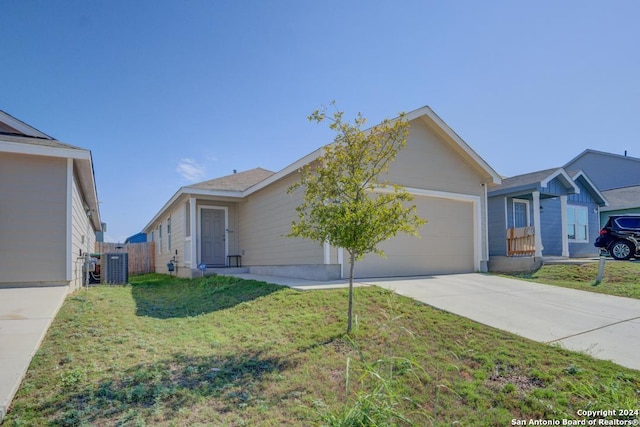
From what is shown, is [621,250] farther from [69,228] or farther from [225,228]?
[69,228]

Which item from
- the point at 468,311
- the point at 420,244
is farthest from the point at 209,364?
the point at 420,244

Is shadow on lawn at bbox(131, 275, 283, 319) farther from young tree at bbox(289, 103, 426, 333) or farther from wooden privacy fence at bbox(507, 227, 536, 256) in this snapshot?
wooden privacy fence at bbox(507, 227, 536, 256)

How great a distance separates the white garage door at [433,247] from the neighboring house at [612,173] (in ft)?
43.9

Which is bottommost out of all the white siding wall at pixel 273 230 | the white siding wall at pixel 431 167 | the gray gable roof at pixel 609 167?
the white siding wall at pixel 273 230

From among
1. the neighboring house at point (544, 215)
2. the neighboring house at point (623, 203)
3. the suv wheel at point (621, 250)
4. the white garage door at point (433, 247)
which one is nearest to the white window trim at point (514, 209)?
the neighboring house at point (544, 215)

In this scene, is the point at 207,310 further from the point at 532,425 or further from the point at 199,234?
the point at 199,234

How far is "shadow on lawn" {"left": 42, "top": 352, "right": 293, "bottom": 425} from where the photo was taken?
2805 millimetres

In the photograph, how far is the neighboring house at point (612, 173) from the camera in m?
19.8

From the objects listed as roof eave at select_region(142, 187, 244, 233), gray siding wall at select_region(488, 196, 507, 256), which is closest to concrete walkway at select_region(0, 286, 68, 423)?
roof eave at select_region(142, 187, 244, 233)

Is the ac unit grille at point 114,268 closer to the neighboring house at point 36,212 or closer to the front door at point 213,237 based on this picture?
the front door at point 213,237

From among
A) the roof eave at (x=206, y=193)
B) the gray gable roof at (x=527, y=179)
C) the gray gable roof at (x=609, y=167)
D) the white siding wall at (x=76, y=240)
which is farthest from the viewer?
the gray gable roof at (x=609, y=167)

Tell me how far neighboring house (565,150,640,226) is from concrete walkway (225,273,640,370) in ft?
51.6

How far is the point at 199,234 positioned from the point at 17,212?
6.07 metres

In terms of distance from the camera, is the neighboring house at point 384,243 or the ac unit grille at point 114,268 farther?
the ac unit grille at point 114,268
